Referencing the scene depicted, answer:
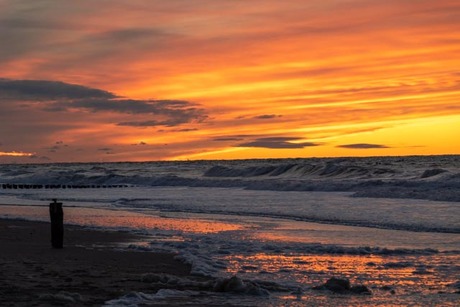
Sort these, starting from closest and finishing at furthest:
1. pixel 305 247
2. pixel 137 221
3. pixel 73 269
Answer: pixel 73 269, pixel 305 247, pixel 137 221

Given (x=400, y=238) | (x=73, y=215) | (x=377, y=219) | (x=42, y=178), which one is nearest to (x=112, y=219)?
(x=73, y=215)

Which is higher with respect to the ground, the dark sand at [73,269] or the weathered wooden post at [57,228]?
the weathered wooden post at [57,228]

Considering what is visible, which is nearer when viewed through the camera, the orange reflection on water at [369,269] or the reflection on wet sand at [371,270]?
the reflection on wet sand at [371,270]

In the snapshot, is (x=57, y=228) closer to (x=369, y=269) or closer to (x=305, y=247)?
(x=305, y=247)

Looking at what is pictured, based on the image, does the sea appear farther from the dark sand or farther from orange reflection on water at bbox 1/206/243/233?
the dark sand

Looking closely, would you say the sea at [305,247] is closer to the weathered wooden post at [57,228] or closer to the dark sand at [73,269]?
the dark sand at [73,269]

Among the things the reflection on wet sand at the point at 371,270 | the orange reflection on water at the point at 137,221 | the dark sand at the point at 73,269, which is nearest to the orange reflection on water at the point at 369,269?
the reflection on wet sand at the point at 371,270

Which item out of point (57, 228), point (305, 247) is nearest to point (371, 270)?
point (305, 247)

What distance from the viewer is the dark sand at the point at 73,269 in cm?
1044

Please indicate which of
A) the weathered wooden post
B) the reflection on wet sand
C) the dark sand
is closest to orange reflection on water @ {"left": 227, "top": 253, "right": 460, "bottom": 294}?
the reflection on wet sand

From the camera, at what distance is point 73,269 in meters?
13.4

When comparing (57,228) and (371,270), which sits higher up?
(57,228)

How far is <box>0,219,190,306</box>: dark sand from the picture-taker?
10440 millimetres

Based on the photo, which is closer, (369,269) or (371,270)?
(371,270)
